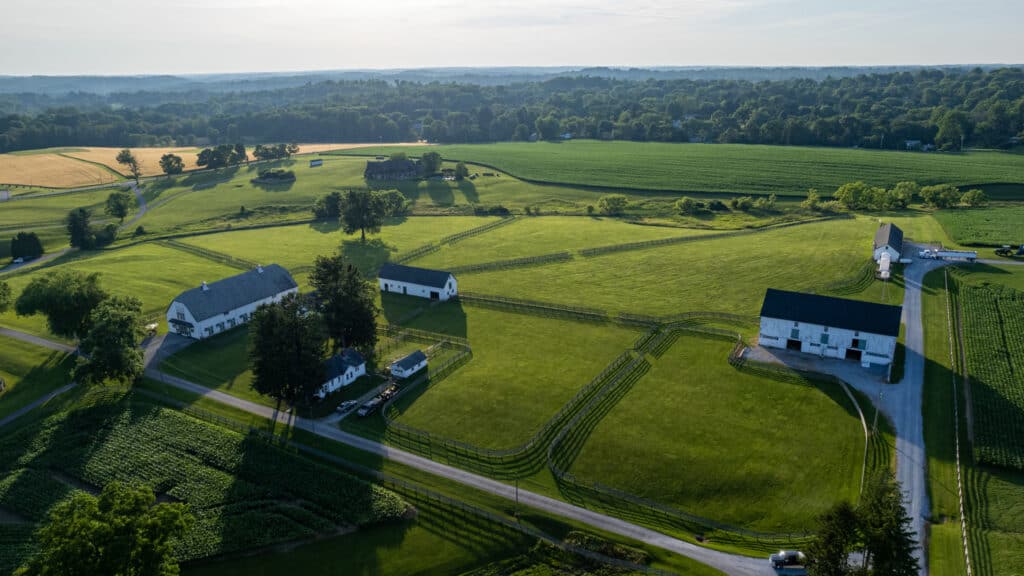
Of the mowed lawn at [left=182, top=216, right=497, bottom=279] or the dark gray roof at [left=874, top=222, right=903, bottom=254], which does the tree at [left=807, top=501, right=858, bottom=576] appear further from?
the mowed lawn at [left=182, top=216, right=497, bottom=279]

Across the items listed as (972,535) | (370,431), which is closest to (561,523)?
(370,431)

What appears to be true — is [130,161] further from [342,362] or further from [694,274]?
[694,274]

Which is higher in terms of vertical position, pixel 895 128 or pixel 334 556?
pixel 895 128

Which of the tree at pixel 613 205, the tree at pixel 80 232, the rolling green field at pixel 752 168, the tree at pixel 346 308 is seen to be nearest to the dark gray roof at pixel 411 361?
the tree at pixel 346 308

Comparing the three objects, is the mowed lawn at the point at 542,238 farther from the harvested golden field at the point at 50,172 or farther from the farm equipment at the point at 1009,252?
the harvested golden field at the point at 50,172

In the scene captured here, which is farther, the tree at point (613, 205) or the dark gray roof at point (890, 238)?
the tree at point (613, 205)

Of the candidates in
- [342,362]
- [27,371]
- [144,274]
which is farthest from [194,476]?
[144,274]

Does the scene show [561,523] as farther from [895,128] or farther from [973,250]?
[895,128]

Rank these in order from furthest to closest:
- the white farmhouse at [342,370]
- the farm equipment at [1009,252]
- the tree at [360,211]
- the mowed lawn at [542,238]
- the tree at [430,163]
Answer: the tree at [430,163]
the tree at [360,211]
the mowed lawn at [542,238]
the farm equipment at [1009,252]
the white farmhouse at [342,370]
